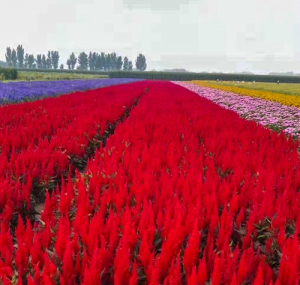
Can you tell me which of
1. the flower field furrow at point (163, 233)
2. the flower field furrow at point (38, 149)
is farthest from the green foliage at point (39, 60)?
the flower field furrow at point (163, 233)

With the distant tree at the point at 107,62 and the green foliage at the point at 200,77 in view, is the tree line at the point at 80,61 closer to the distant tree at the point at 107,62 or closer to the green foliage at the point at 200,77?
the distant tree at the point at 107,62

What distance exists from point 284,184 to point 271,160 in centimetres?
107

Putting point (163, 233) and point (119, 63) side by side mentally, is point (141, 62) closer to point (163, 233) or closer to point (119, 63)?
point (119, 63)

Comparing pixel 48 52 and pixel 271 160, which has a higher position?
pixel 48 52

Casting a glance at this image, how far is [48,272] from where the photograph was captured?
1.75m

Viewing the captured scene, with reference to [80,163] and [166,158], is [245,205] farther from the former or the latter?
[80,163]

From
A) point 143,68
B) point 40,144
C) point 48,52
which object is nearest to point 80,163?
point 40,144

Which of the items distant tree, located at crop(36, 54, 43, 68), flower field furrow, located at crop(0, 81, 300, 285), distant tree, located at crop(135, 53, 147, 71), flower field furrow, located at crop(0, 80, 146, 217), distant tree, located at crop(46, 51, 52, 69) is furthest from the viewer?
distant tree, located at crop(46, 51, 52, 69)

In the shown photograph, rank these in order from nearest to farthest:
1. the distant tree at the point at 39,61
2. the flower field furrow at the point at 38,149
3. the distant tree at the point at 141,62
A: the flower field furrow at the point at 38,149
the distant tree at the point at 141,62
the distant tree at the point at 39,61

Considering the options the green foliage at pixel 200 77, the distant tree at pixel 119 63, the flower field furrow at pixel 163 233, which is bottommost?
the flower field furrow at pixel 163 233

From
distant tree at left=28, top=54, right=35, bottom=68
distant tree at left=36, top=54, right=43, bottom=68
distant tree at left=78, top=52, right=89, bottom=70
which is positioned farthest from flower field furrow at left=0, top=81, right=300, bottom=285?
distant tree at left=28, top=54, right=35, bottom=68

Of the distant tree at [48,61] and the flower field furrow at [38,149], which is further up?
the distant tree at [48,61]

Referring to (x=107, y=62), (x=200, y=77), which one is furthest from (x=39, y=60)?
A: (x=200, y=77)

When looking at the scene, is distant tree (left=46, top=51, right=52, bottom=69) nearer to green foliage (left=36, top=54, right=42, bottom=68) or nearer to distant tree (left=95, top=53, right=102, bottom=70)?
green foliage (left=36, top=54, right=42, bottom=68)
